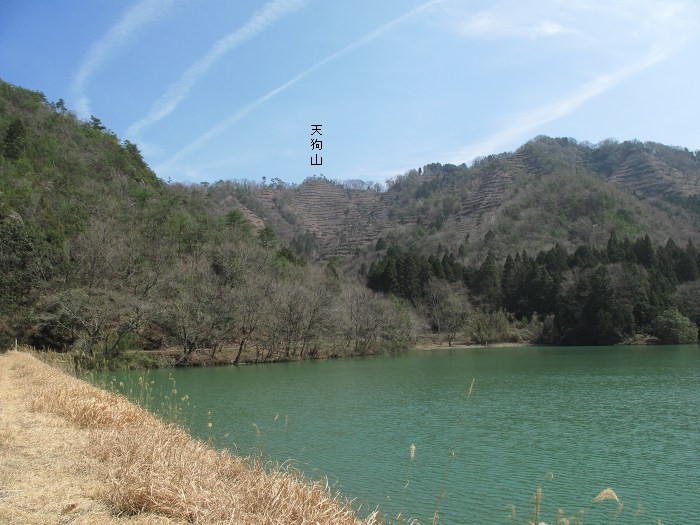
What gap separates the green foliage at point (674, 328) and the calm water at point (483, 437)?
86.6 ft

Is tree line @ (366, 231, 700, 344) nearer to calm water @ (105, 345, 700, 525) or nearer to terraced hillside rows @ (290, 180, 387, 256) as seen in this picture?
calm water @ (105, 345, 700, 525)

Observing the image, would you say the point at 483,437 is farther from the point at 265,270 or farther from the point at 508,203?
the point at 508,203

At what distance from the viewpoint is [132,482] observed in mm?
4707

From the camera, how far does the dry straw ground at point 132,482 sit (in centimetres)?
428

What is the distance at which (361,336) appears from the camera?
49.5 meters

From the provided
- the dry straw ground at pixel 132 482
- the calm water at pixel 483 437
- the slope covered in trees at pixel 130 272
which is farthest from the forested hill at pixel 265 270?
the dry straw ground at pixel 132 482

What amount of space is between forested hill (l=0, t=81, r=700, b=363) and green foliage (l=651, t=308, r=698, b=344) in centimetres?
18

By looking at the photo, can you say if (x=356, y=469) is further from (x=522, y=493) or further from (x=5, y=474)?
(x=5, y=474)

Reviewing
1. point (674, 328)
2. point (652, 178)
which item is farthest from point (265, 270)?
point (652, 178)

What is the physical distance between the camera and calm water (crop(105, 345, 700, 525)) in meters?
8.45

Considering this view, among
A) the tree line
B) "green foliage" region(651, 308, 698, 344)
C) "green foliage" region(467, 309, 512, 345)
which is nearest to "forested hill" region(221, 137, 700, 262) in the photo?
the tree line

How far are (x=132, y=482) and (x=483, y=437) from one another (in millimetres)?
9931

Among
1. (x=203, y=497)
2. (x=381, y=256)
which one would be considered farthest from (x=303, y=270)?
(x=203, y=497)

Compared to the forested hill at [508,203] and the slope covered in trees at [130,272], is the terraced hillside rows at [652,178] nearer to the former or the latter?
the forested hill at [508,203]
